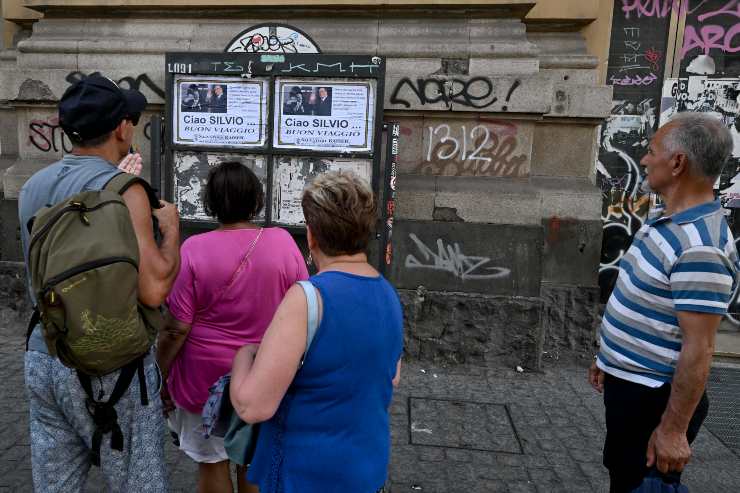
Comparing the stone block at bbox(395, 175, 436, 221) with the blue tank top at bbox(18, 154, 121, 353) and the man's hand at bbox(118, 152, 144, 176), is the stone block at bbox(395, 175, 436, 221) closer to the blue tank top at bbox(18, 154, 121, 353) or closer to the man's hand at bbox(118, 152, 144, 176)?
the man's hand at bbox(118, 152, 144, 176)

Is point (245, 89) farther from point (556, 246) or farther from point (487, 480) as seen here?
point (487, 480)

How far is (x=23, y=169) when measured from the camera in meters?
5.67

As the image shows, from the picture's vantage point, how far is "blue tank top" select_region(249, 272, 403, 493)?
Result: 155cm

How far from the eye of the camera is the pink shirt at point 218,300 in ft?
7.54

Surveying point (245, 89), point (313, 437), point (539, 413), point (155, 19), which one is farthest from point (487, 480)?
point (155, 19)

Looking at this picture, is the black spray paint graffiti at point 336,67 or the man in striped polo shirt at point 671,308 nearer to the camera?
the man in striped polo shirt at point 671,308

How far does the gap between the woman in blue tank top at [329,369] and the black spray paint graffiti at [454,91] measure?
11.7 feet

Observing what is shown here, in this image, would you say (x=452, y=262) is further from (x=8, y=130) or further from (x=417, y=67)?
(x=8, y=130)

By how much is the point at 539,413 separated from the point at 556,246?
177 cm

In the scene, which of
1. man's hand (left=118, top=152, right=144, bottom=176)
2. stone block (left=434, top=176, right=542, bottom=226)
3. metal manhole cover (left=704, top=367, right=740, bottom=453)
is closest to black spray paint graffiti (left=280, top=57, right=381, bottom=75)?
stone block (left=434, top=176, right=542, bottom=226)

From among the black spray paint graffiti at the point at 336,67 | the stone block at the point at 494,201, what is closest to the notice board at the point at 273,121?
the black spray paint graffiti at the point at 336,67

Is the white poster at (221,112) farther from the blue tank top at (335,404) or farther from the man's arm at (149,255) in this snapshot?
the blue tank top at (335,404)

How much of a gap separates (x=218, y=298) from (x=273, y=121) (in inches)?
113

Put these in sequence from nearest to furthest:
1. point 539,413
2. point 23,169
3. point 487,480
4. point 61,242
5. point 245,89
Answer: point 61,242
point 487,480
point 539,413
point 245,89
point 23,169
